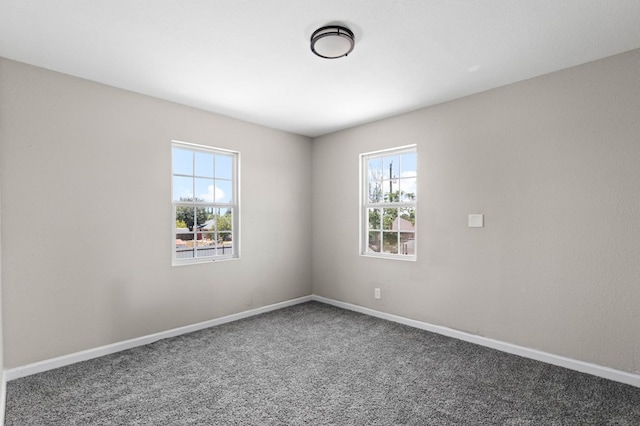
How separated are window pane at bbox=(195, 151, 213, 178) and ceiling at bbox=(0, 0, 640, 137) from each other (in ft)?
2.25

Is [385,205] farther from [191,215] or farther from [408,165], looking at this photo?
[191,215]

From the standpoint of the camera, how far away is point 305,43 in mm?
2359

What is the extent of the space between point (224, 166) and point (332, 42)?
7.51 feet

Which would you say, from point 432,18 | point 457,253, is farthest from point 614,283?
point 432,18

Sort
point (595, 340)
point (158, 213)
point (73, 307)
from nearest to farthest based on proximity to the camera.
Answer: point (595, 340), point (73, 307), point (158, 213)

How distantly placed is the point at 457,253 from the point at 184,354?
2829 mm

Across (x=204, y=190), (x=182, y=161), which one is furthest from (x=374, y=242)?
(x=182, y=161)

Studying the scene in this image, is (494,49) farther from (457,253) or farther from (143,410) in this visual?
(143,410)

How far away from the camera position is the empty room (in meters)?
2.14

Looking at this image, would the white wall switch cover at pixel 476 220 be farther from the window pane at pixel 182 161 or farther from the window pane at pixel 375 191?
the window pane at pixel 182 161

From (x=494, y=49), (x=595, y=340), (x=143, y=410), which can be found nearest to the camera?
(x=143, y=410)

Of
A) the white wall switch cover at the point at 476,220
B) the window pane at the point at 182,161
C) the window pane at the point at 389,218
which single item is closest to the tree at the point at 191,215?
the window pane at the point at 182,161

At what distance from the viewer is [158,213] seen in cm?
337

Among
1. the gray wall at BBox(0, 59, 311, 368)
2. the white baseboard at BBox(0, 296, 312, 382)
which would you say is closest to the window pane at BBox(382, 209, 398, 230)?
the gray wall at BBox(0, 59, 311, 368)
